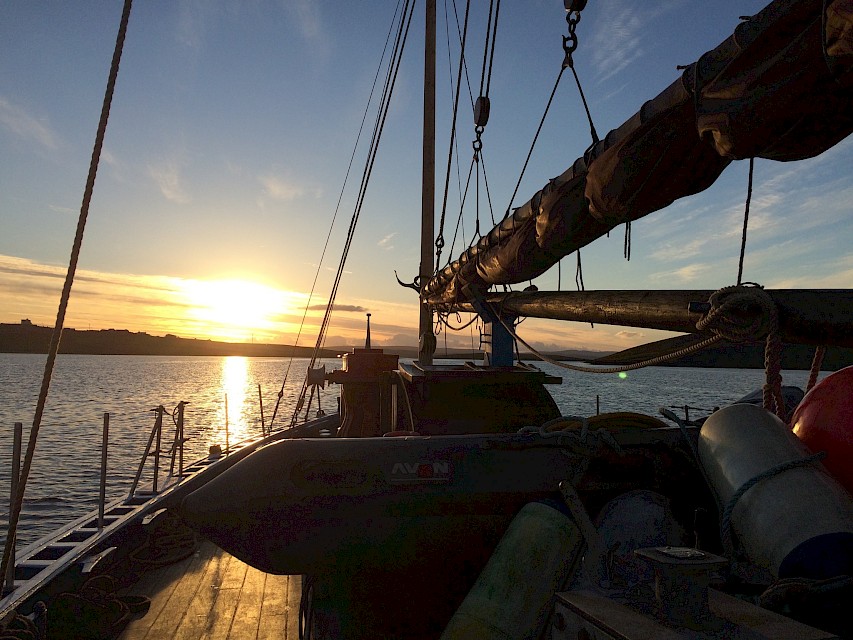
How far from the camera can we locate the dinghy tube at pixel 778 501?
8.07 ft

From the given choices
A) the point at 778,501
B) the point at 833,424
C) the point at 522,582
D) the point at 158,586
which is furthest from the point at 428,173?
the point at 778,501

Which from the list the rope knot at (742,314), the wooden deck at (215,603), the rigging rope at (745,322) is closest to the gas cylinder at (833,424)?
the rigging rope at (745,322)

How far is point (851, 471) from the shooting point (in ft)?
9.22

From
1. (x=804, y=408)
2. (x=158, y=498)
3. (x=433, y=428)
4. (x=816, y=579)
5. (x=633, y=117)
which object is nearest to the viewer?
(x=816, y=579)

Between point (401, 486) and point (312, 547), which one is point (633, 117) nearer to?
point (401, 486)

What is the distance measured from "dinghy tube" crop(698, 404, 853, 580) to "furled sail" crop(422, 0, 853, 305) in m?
1.43

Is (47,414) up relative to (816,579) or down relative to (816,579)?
down

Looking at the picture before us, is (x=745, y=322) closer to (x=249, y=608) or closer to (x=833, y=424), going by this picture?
(x=833, y=424)

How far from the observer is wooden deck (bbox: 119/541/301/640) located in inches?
217

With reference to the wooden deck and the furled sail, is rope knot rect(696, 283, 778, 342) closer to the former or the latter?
the furled sail

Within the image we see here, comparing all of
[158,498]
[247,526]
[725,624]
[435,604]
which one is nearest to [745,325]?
[725,624]

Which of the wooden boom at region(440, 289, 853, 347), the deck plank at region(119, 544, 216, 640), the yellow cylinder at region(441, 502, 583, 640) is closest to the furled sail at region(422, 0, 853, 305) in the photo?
the wooden boom at region(440, 289, 853, 347)

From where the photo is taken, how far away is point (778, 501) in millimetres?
2707

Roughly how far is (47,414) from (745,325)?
73.4 meters
